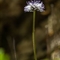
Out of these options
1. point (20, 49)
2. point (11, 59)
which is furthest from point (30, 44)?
point (11, 59)

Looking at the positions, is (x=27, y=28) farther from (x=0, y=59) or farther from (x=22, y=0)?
(x=0, y=59)

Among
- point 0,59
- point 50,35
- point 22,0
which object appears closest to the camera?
point 0,59

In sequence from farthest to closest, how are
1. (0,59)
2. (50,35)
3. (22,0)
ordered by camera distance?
(22,0)
(50,35)
(0,59)

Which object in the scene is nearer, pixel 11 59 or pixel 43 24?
pixel 11 59

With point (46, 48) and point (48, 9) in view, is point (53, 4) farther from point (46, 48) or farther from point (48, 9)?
point (46, 48)

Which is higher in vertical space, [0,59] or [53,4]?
[53,4]

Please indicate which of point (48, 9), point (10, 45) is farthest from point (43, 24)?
point (10, 45)
